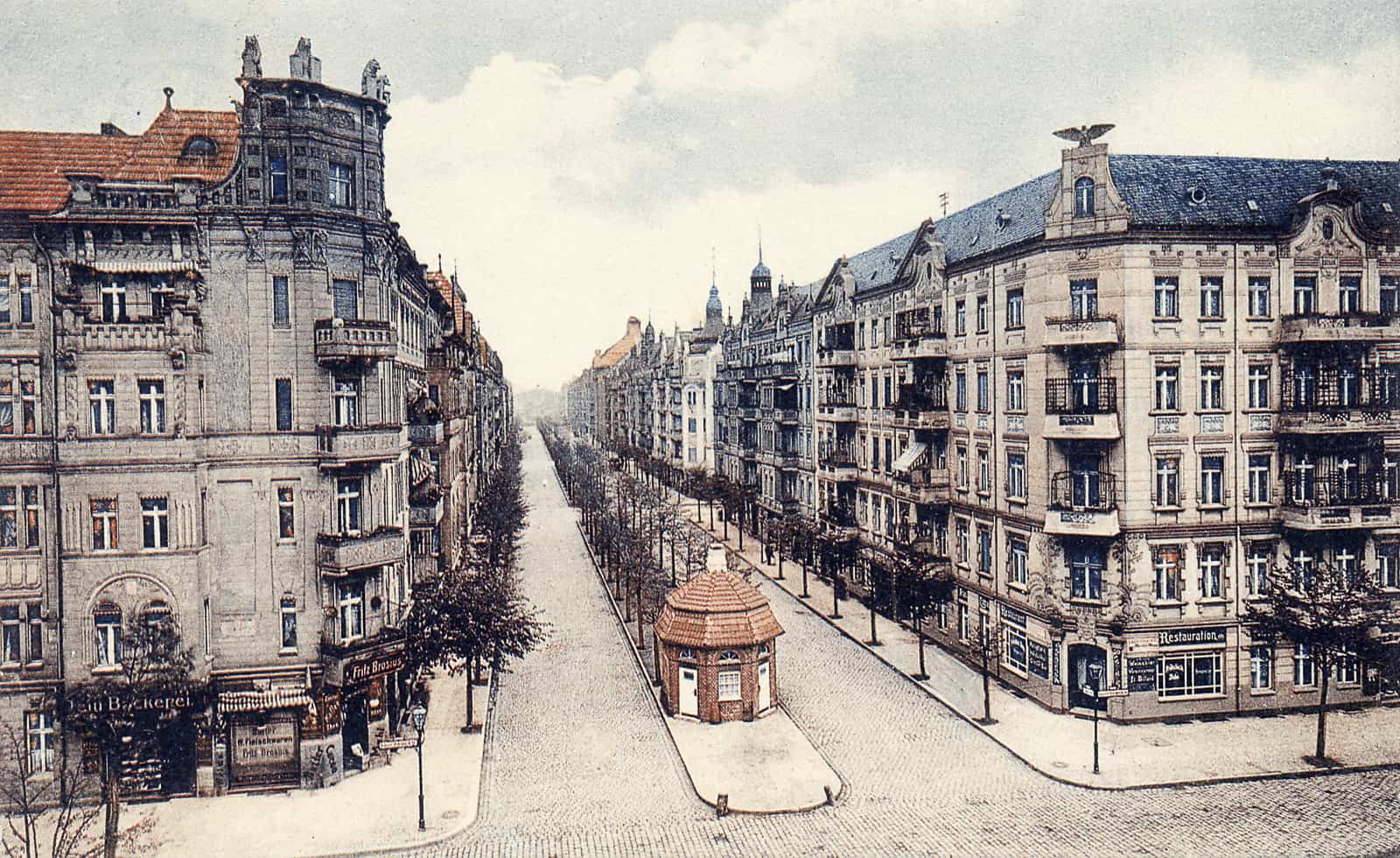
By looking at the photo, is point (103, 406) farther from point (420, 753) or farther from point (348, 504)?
point (420, 753)

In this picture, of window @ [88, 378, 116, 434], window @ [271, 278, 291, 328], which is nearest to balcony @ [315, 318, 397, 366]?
window @ [271, 278, 291, 328]

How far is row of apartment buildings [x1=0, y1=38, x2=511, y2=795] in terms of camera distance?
2758 centimetres

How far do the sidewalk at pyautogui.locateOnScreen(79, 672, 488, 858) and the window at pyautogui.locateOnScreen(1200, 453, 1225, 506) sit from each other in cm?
2608

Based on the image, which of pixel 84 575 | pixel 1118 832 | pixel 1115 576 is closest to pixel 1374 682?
pixel 1115 576

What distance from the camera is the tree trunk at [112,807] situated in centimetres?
2288

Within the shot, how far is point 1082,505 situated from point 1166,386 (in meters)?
4.95

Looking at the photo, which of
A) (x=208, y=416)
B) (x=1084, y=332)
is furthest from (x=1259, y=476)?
(x=208, y=416)

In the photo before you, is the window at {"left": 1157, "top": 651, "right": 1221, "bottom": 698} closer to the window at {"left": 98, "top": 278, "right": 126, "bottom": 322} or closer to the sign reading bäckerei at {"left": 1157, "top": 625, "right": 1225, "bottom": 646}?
the sign reading bäckerei at {"left": 1157, "top": 625, "right": 1225, "bottom": 646}

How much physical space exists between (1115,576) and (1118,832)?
11.2 m

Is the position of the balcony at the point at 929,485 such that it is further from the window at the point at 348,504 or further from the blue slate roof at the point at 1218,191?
the window at the point at 348,504

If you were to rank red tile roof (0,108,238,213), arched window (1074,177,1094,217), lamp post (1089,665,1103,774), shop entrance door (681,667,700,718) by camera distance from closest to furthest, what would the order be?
red tile roof (0,108,238,213) → lamp post (1089,665,1103,774) → arched window (1074,177,1094,217) → shop entrance door (681,667,700,718)

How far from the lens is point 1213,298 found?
34312 millimetres

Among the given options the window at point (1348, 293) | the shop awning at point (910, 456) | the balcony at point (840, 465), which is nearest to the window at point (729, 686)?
the shop awning at point (910, 456)

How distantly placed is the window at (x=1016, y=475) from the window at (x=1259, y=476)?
756 cm
